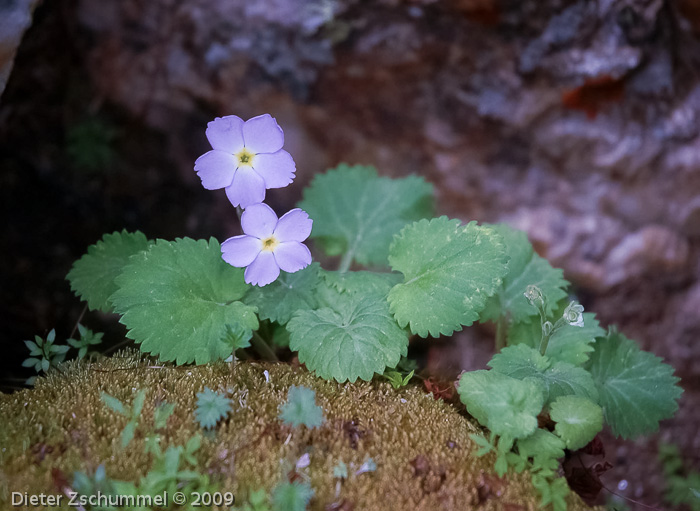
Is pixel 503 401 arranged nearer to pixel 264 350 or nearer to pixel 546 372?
pixel 546 372

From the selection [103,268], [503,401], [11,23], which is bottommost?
[103,268]

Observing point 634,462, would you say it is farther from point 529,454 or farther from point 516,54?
point 516,54

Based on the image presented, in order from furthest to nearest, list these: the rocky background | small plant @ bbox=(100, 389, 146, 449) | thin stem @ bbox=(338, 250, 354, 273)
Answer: the rocky background < thin stem @ bbox=(338, 250, 354, 273) < small plant @ bbox=(100, 389, 146, 449)

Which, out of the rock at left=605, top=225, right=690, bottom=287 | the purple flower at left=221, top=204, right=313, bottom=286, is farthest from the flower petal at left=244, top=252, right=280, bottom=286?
the rock at left=605, top=225, right=690, bottom=287

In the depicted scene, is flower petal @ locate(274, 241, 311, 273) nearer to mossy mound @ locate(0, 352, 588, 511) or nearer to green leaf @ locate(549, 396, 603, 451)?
mossy mound @ locate(0, 352, 588, 511)

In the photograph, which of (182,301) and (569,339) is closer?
(182,301)

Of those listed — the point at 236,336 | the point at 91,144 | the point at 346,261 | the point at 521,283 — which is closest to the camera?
the point at 236,336

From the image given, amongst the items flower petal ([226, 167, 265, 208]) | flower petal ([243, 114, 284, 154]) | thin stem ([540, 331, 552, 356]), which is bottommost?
thin stem ([540, 331, 552, 356])

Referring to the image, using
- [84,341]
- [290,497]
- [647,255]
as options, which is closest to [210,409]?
[290,497]
